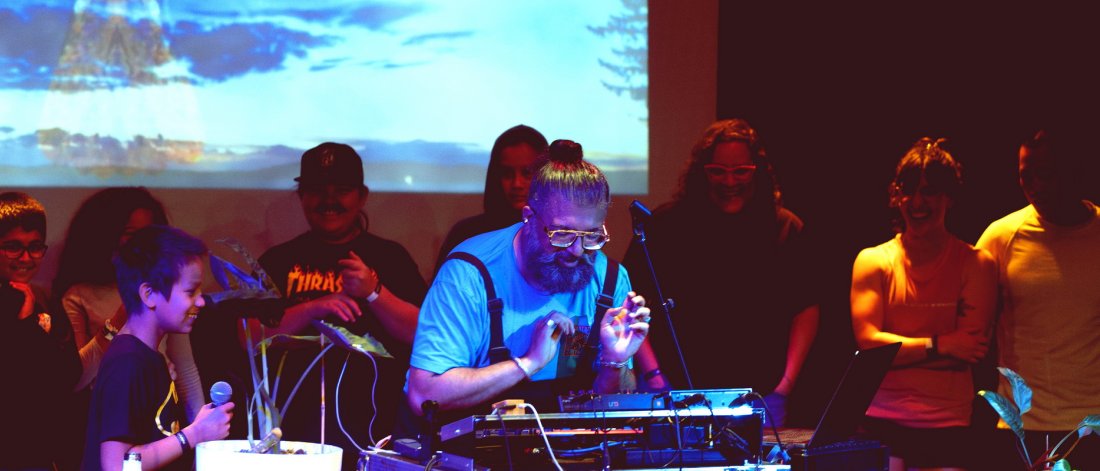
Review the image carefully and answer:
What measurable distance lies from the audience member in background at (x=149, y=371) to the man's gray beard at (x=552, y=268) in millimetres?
813

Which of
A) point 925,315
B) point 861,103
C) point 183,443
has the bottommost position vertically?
point 183,443

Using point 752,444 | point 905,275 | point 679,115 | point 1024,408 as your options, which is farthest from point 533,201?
point 679,115

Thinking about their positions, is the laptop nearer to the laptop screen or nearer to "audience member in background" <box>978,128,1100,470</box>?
the laptop screen

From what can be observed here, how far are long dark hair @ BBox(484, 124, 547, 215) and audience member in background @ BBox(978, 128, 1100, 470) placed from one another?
1856 mm

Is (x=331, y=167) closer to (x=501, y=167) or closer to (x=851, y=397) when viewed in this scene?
(x=501, y=167)

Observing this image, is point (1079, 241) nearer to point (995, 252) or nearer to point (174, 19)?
point (995, 252)

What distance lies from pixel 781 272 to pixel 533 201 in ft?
5.75

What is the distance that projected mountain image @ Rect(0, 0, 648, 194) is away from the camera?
15.3ft

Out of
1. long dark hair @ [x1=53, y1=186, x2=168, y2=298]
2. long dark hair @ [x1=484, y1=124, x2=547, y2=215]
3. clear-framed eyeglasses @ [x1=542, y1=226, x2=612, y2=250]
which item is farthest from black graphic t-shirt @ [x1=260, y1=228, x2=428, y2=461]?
clear-framed eyeglasses @ [x1=542, y1=226, x2=612, y2=250]

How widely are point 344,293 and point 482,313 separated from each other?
131 centimetres

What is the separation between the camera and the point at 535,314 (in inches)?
119

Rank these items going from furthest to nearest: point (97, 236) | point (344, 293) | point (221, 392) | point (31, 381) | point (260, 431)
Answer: point (97, 236) < point (344, 293) < point (31, 381) < point (221, 392) < point (260, 431)

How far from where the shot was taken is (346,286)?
4.00 metres

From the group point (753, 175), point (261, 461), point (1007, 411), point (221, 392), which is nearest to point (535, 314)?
point (221, 392)
